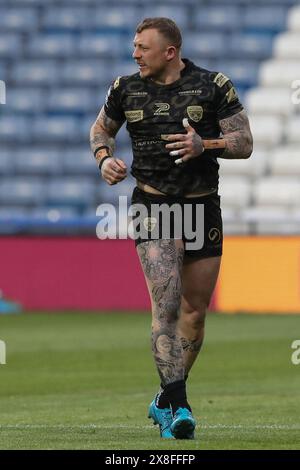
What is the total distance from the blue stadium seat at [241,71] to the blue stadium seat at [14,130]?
3.82 metres

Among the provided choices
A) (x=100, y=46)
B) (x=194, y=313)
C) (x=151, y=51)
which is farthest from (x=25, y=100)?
(x=151, y=51)

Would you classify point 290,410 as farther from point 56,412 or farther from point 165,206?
point 165,206

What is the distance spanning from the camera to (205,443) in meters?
6.89

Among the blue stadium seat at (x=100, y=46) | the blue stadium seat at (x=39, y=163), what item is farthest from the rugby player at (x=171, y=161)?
the blue stadium seat at (x=100, y=46)

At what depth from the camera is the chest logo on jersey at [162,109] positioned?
768 centimetres

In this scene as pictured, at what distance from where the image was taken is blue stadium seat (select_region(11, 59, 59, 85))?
2638 cm

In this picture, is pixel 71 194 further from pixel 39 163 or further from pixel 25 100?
pixel 25 100

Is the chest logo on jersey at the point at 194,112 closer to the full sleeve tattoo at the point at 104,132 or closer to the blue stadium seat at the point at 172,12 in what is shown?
the full sleeve tattoo at the point at 104,132

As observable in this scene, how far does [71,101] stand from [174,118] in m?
18.3

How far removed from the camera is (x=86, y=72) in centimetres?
→ 2623

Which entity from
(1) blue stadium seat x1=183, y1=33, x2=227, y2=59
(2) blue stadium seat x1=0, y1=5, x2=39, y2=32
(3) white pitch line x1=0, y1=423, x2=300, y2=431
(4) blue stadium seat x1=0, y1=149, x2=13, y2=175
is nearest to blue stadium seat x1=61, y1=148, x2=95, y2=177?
(4) blue stadium seat x1=0, y1=149, x2=13, y2=175

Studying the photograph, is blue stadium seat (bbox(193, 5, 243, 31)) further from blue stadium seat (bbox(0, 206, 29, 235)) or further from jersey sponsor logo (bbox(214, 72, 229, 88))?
jersey sponsor logo (bbox(214, 72, 229, 88))
